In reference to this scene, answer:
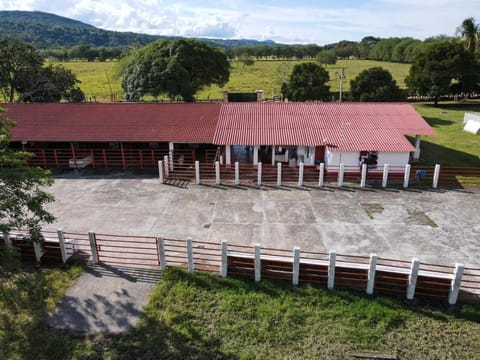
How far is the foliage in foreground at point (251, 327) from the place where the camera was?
8883 millimetres

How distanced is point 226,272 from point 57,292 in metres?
4.99

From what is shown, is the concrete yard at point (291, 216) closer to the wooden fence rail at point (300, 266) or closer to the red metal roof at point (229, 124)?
the wooden fence rail at point (300, 266)

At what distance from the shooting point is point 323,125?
877 inches

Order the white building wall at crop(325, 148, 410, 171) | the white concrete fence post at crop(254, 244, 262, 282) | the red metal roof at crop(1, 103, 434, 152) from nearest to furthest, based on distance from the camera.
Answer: the white concrete fence post at crop(254, 244, 262, 282) → the white building wall at crop(325, 148, 410, 171) → the red metal roof at crop(1, 103, 434, 152)

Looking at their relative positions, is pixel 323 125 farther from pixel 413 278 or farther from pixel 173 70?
pixel 173 70

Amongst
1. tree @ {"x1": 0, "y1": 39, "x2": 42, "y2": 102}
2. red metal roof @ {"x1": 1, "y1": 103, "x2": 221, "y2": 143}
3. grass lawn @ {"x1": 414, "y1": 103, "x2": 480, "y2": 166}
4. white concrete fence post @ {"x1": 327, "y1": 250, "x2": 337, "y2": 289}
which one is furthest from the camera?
tree @ {"x1": 0, "y1": 39, "x2": 42, "y2": 102}

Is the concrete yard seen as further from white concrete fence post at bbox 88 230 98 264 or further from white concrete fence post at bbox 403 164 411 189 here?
white concrete fence post at bbox 88 230 98 264

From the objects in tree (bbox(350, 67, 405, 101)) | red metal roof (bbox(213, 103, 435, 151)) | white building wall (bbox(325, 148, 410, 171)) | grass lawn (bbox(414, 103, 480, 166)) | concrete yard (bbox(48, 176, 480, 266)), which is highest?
tree (bbox(350, 67, 405, 101))

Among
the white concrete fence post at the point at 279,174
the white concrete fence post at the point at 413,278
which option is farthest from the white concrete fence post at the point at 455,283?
the white concrete fence post at the point at 279,174

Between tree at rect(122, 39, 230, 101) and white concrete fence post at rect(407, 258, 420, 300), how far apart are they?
29.4m

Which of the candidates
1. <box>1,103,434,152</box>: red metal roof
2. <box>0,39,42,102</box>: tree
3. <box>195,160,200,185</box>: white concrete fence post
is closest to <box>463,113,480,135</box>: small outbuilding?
<box>1,103,434,152</box>: red metal roof

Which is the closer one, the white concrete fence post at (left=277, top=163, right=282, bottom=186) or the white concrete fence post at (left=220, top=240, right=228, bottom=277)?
the white concrete fence post at (left=220, top=240, right=228, bottom=277)

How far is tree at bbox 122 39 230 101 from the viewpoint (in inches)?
1383

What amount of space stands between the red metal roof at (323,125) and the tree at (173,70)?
12234 mm
